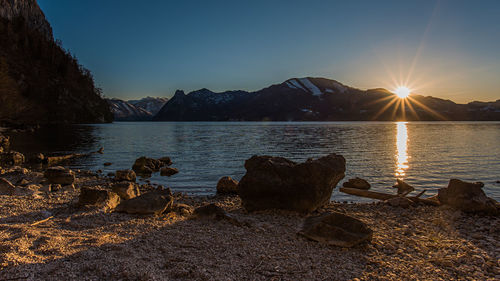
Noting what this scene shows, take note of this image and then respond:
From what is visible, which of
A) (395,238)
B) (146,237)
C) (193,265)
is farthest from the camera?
(395,238)

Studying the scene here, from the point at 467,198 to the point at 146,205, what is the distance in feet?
38.8

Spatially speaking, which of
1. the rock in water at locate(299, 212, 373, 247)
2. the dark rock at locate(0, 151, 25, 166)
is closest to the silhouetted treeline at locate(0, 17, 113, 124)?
the dark rock at locate(0, 151, 25, 166)

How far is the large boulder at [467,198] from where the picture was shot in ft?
32.9

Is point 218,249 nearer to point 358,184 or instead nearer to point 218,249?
point 218,249

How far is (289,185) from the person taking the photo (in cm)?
1031

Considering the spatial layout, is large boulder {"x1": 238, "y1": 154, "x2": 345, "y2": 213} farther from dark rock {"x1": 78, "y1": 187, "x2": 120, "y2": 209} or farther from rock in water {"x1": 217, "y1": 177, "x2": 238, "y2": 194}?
dark rock {"x1": 78, "y1": 187, "x2": 120, "y2": 209}

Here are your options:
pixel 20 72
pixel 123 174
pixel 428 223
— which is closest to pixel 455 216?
pixel 428 223

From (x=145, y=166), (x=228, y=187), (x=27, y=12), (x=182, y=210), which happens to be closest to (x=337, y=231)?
(x=182, y=210)

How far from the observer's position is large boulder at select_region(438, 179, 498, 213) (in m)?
10.0

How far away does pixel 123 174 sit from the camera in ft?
56.4

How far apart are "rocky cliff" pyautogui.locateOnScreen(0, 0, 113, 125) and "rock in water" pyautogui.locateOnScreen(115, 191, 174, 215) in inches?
3136

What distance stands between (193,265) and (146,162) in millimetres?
17503

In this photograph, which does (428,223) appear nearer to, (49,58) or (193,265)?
(193,265)

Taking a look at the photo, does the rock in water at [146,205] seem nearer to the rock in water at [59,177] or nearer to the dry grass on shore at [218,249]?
the dry grass on shore at [218,249]
